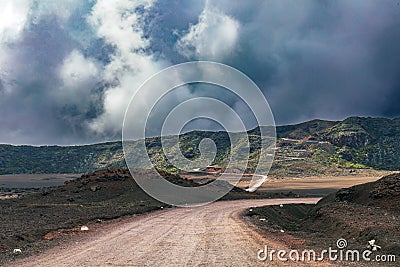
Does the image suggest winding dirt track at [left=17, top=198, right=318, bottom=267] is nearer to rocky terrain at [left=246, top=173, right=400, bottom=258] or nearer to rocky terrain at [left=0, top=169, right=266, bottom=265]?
rocky terrain at [left=0, top=169, right=266, bottom=265]

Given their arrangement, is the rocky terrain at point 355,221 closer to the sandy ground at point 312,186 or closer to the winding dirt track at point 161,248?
the winding dirt track at point 161,248

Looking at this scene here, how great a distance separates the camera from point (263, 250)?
57.9ft

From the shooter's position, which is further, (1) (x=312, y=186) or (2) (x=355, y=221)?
(1) (x=312, y=186)

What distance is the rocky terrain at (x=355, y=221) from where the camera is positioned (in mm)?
19562

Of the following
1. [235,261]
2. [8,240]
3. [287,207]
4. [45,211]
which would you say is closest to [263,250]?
→ [235,261]

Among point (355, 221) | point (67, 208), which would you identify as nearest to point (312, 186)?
point (67, 208)

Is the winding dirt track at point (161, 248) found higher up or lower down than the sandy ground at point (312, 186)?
higher up

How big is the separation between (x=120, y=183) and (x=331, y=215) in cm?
4153

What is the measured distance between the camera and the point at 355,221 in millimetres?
26016

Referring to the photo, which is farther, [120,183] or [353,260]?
[120,183]

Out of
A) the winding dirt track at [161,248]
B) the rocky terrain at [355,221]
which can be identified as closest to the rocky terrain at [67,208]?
the winding dirt track at [161,248]

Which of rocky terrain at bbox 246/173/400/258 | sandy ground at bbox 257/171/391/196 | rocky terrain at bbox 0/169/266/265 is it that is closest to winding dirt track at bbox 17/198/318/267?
rocky terrain at bbox 0/169/266/265

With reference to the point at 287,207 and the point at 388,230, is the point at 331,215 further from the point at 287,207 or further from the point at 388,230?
the point at 287,207

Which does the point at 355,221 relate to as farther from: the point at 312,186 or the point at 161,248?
the point at 312,186
